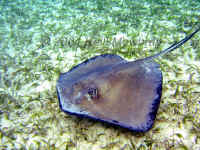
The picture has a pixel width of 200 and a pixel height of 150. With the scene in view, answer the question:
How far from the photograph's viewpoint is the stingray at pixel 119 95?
8.78ft

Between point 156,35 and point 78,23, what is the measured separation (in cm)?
Result: 383

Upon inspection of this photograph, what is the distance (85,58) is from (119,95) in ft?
8.47

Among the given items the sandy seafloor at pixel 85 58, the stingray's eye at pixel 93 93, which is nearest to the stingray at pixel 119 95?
the stingray's eye at pixel 93 93

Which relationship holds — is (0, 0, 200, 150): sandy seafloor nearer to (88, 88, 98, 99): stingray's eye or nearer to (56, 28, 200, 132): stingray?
(56, 28, 200, 132): stingray

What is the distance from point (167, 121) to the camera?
3260 mm

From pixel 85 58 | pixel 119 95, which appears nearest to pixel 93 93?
pixel 119 95

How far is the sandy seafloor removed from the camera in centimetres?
314

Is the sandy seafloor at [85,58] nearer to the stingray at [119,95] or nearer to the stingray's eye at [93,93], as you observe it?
the stingray at [119,95]

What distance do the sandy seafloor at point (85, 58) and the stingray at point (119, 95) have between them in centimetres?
60

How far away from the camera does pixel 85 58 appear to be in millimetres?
5262

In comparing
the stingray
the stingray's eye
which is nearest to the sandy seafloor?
the stingray

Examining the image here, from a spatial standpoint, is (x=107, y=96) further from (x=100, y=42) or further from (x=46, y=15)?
(x=46, y=15)

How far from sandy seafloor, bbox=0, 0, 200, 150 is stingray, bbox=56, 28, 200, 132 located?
60 cm

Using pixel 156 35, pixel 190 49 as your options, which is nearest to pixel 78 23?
pixel 156 35
